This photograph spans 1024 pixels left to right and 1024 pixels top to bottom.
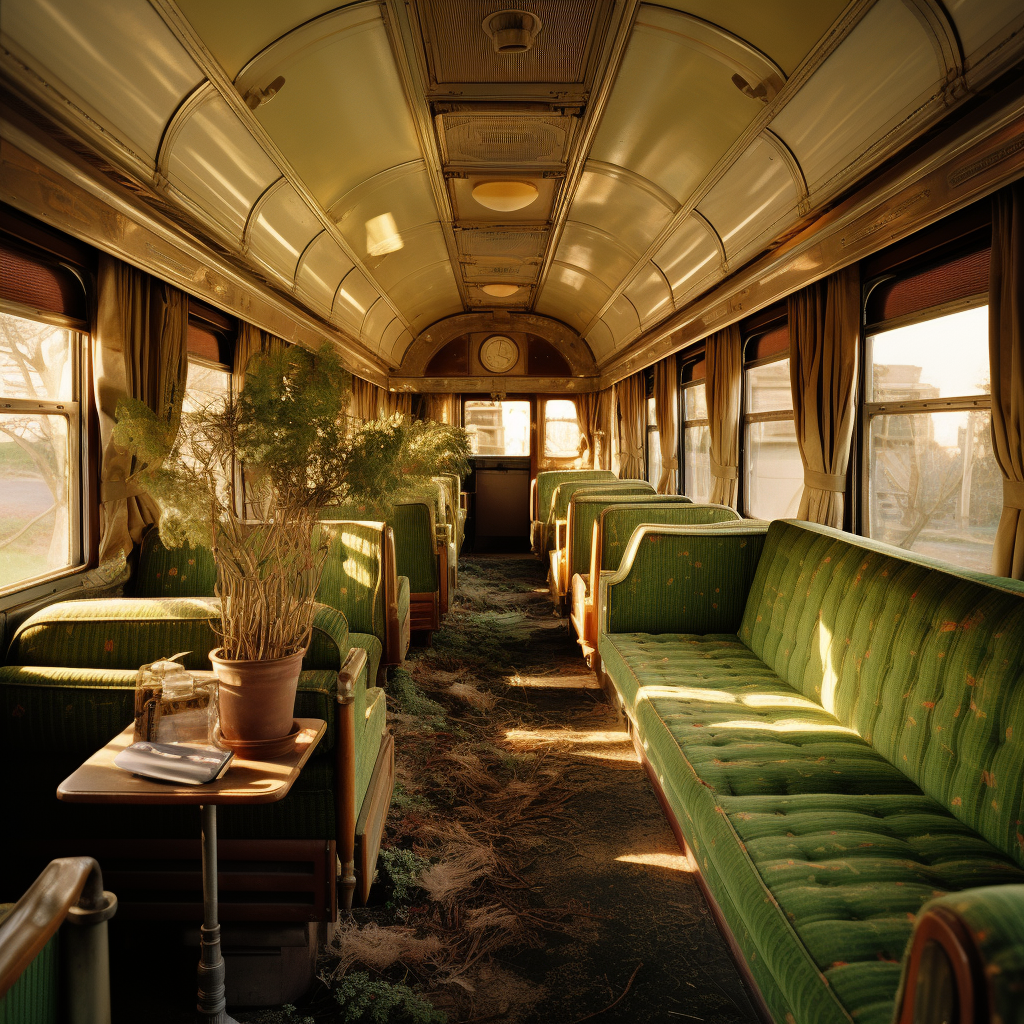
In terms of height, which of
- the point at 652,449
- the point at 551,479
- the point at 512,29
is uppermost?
the point at 512,29

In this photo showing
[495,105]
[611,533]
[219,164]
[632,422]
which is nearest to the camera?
[219,164]

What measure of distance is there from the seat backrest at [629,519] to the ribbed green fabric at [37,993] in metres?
3.64

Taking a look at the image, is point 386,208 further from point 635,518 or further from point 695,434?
point 695,434

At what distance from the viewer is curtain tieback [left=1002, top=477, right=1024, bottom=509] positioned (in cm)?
257

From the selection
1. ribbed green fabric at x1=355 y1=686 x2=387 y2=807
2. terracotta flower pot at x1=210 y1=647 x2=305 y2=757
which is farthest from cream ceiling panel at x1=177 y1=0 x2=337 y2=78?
ribbed green fabric at x1=355 y1=686 x2=387 y2=807

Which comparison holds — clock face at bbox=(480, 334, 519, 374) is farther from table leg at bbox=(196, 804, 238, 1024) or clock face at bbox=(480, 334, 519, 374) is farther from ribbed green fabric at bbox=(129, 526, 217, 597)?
table leg at bbox=(196, 804, 238, 1024)

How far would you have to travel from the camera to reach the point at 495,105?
168 inches

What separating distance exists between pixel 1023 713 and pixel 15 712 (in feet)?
8.02

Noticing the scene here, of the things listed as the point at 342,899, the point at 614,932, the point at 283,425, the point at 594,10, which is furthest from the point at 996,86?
the point at 342,899

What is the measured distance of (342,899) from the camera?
2.03 meters

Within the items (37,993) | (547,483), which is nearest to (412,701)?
(37,993)

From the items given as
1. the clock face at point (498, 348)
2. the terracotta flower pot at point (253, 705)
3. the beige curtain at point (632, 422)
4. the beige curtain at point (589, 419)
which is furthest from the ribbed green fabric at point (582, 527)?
the clock face at point (498, 348)

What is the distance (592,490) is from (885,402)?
293 centimetres

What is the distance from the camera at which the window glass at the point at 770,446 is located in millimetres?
5145
